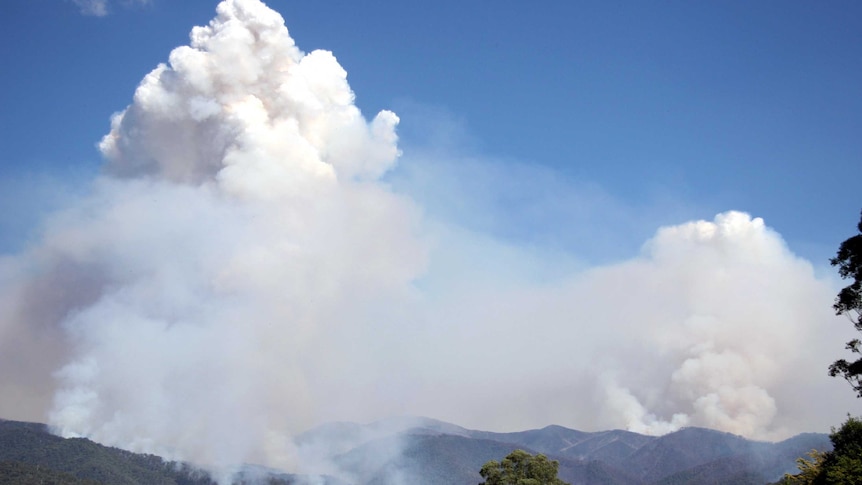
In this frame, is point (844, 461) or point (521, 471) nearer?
point (844, 461)

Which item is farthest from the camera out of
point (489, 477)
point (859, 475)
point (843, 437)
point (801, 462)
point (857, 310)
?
point (489, 477)

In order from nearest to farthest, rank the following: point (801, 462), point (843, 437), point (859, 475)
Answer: point (859, 475) < point (843, 437) < point (801, 462)

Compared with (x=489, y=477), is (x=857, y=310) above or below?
above

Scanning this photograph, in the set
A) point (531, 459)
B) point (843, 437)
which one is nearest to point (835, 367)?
point (843, 437)

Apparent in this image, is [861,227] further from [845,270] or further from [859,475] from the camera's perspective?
[859,475]

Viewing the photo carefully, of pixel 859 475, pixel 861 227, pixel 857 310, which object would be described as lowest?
pixel 859 475

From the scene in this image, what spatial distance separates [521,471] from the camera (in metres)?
71.9

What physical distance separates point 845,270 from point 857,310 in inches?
102

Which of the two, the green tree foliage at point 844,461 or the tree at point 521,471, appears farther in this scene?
the tree at point 521,471

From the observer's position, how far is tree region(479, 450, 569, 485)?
70.4m

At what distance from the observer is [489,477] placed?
7256 cm

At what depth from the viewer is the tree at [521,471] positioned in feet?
231

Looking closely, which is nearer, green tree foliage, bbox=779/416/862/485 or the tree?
green tree foliage, bbox=779/416/862/485

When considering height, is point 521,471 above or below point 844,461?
above
